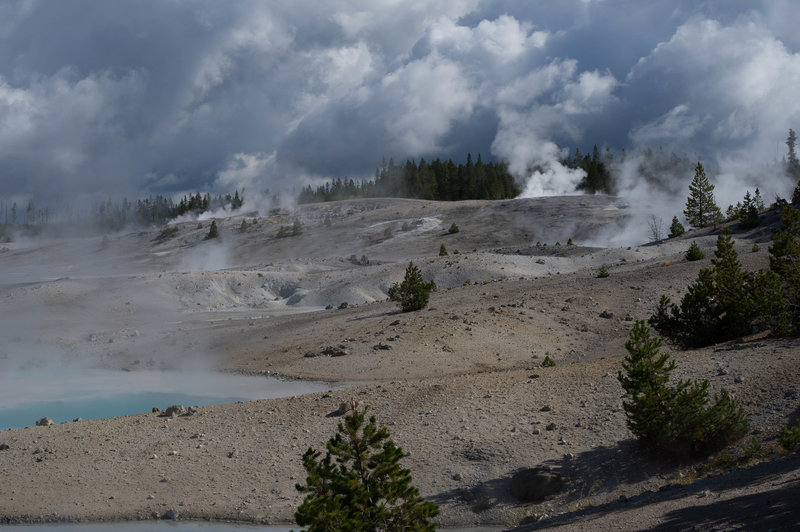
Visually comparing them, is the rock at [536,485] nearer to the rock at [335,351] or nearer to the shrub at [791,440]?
the shrub at [791,440]

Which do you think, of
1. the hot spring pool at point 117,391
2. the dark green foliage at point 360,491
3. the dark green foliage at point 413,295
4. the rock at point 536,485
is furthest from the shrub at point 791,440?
Answer: the dark green foliage at point 413,295

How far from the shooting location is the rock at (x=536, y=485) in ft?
32.6

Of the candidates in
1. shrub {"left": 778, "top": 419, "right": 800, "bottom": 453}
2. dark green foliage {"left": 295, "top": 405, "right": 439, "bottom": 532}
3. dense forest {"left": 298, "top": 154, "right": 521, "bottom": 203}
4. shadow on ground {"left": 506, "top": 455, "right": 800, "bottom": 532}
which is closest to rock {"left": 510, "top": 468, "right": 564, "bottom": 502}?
shadow on ground {"left": 506, "top": 455, "right": 800, "bottom": 532}

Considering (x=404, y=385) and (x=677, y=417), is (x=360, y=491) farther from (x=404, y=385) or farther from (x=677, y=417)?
(x=404, y=385)

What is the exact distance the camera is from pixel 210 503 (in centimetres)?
1052

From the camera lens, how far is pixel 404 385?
1523 centimetres

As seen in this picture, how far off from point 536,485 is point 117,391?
14491 mm

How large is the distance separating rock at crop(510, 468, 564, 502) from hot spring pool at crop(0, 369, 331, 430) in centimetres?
904

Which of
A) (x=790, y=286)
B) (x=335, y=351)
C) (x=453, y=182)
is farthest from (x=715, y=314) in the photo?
(x=453, y=182)

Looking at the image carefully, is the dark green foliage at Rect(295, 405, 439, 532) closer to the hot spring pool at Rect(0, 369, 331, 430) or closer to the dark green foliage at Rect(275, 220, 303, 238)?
the hot spring pool at Rect(0, 369, 331, 430)

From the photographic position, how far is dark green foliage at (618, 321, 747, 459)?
9867 millimetres

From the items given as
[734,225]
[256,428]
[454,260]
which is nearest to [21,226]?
[454,260]

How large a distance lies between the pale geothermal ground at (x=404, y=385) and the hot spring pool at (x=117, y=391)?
0.26 meters

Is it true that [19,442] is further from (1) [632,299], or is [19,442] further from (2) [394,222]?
(2) [394,222]
